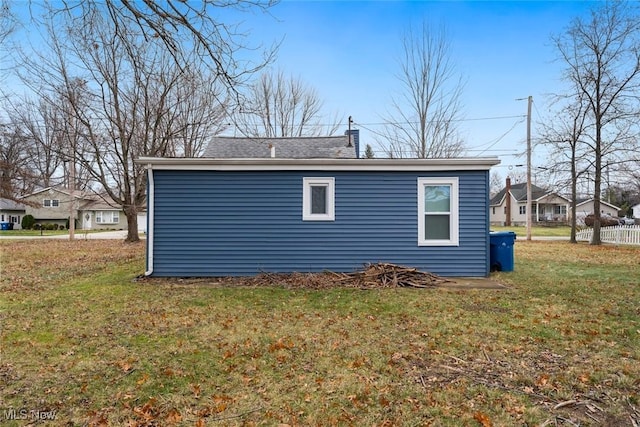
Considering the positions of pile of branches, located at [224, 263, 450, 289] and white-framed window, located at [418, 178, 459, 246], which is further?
white-framed window, located at [418, 178, 459, 246]

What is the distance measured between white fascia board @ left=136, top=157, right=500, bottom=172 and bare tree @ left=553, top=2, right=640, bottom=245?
1187cm

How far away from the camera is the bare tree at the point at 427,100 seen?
20.4m

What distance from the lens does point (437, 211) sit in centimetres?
805

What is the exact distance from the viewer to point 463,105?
2094 centimetres

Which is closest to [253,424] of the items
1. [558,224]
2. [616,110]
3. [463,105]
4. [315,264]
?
[315,264]

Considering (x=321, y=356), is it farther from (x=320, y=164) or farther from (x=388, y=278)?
(x=320, y=164)

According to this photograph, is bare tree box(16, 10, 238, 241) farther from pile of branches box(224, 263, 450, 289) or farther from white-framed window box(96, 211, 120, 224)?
white-framed window box(96, 211, 120, 224)

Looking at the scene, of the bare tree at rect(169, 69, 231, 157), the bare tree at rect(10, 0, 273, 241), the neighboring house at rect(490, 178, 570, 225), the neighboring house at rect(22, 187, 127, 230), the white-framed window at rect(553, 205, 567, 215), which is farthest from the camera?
the white-framed window at rect(553, 205, 567, 215)

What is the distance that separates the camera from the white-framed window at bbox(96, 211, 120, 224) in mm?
35531

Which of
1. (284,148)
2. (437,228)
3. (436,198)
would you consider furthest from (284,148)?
(437,228)

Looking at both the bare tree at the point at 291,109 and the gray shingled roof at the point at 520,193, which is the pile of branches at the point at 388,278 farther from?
the gray shingled roof at the point at 520,193

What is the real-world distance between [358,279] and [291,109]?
19.9m

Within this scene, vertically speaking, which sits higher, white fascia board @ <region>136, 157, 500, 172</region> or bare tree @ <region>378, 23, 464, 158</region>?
bare tree @ <region>378, 23, 464, 158</region>

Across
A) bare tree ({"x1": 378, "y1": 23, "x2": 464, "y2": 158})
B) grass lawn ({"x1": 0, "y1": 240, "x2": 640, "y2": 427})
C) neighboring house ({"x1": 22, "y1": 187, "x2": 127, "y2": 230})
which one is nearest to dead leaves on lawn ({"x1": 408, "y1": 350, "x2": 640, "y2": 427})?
grass lawn ({"x1": 0, "y1": 240, "x2": 640, "y2": 427})
